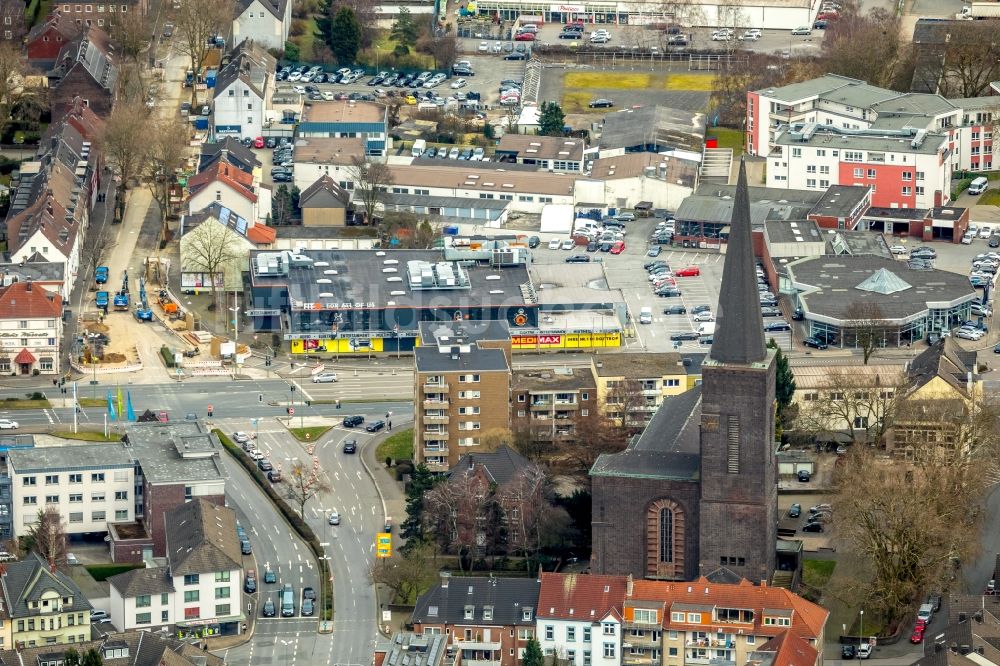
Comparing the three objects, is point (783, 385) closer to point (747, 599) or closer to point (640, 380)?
point (640, 380)

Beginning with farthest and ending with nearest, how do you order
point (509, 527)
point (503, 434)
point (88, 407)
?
point (88, 407), point (503, 434), point (509, 527)

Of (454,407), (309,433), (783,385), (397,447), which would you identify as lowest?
(397,447)

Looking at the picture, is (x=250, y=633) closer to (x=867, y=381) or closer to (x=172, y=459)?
(x=172, y=459)

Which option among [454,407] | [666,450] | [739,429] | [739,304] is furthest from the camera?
[454,407]

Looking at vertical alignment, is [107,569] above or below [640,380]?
below

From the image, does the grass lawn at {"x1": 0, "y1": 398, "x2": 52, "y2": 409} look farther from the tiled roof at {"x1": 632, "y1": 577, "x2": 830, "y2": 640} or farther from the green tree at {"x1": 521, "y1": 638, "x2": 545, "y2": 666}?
the tiled roof at {"x1": 632, "y1": 577, "x2": 830, "y2": 640}

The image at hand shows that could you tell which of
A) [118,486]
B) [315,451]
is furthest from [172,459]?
[315,451]

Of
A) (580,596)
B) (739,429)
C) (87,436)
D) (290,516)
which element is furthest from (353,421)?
(739,429)
